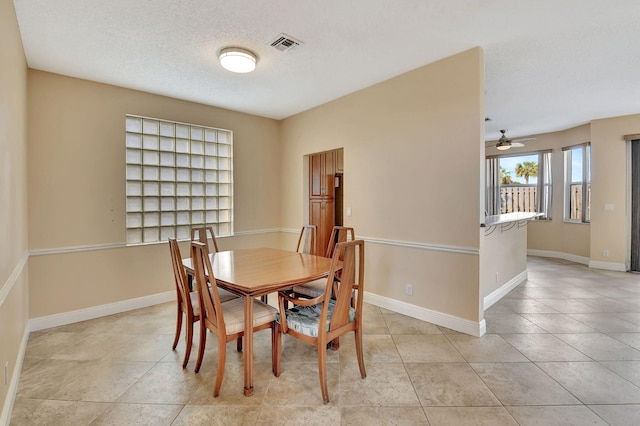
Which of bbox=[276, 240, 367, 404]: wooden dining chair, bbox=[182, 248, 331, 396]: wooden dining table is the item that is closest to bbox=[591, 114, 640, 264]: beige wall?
bbox=[182, 248, 331, 396]: wooden dining table

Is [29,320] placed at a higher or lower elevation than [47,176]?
lower

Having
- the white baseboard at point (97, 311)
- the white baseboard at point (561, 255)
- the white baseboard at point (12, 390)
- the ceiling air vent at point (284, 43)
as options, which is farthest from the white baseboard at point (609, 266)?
the white baseboard at point (12, 390)

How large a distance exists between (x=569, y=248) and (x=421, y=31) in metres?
6.06

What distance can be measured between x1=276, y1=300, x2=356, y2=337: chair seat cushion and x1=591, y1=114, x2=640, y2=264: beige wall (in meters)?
5.70

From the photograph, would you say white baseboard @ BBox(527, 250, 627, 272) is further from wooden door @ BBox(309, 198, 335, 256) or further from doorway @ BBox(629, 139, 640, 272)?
wooden door @ BBox(309, 198, 335, 256)

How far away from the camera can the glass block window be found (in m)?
3.59

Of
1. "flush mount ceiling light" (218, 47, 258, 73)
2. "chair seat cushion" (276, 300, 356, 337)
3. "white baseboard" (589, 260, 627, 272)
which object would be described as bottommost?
"white baseboard" (589, 260, 627, 272)

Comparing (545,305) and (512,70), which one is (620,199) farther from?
(512,70)

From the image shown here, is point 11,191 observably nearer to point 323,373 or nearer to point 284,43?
point 284,43

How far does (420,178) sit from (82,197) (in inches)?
143

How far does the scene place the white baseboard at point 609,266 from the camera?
16.8 feet

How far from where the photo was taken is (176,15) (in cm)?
216

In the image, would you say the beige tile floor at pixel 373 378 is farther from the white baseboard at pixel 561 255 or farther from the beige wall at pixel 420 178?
the white baseboard at pixel 561 255

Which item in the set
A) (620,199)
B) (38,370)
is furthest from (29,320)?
(620,199)
